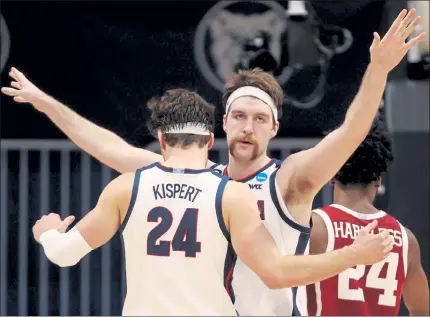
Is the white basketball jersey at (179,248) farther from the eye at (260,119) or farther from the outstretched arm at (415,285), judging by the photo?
the outstretched arm at (415,285)

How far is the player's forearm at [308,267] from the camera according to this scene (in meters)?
3.81

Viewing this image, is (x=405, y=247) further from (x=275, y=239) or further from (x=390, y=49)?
(x=390, y=49)

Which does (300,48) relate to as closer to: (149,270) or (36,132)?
(36,132)

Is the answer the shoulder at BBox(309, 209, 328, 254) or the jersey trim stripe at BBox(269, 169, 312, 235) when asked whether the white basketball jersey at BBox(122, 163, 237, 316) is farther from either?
the shoulder at BBox(309, 209, 328, 254)

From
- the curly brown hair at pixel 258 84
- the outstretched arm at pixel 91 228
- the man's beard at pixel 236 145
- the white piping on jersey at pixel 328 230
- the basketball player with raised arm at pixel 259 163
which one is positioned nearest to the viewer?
the outstretched arm at pixel 91 228

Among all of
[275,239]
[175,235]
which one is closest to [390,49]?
[275,239]

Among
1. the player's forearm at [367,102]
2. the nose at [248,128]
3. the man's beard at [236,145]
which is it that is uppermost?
the player's forearm at [367,102]

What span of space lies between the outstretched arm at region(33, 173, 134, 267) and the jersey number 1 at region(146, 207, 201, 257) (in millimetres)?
169

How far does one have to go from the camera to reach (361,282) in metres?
5.18

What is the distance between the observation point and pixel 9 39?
26.6 ft

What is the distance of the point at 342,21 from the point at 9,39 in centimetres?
270

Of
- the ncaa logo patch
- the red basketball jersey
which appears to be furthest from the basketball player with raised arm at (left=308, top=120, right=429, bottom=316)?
the ncaa logo patch

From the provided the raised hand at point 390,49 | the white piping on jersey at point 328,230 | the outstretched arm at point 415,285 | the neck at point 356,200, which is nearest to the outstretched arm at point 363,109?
the raised hand at point 390,49

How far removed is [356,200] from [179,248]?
5.54 feet
